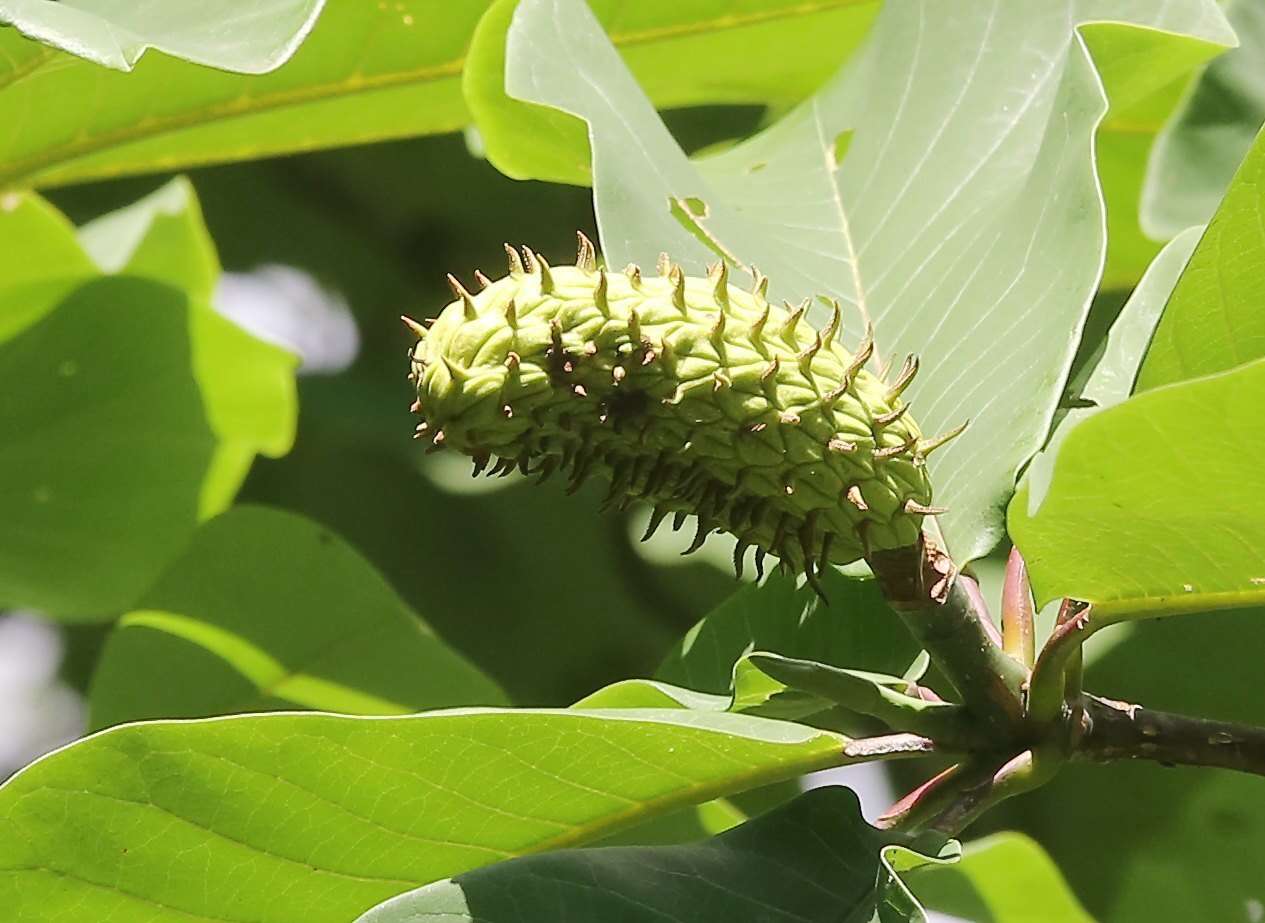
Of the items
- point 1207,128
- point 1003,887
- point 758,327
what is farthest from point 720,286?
point 1003,887

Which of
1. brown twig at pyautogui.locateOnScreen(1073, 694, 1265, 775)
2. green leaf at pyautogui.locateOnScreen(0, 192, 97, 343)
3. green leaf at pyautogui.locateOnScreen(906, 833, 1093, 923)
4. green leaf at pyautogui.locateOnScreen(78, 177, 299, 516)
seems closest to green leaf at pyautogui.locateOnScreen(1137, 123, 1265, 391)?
brown twig at pyautogui.locateOnScreen(1073, 694, 1265, 775)

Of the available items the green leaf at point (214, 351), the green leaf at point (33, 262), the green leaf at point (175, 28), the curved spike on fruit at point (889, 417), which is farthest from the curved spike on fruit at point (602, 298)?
the green leaf at point (33, 262)

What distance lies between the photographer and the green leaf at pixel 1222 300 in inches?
49.2

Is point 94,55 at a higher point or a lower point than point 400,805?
higher

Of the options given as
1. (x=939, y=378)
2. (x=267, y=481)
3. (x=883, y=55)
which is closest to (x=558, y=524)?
(x=267, y=481)

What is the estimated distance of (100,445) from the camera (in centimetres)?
240

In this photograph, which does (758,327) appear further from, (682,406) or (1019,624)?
(1019,624)

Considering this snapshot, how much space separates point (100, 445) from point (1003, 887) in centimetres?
137

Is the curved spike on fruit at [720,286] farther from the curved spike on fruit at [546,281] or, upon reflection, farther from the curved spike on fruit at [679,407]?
the curved spike on fruit at [546,281]

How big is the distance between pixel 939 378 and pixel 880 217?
0.33 meters

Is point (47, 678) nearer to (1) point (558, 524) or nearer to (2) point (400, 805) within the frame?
(1) point (558, 524)

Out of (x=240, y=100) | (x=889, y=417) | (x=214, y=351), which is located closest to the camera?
(x=889, y=417)

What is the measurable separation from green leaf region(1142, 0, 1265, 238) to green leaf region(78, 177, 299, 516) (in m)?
1.28

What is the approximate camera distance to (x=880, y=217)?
5.80 ft
